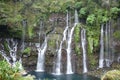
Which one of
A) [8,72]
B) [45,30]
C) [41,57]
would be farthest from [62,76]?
[8,72]

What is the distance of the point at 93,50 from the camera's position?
2856cm

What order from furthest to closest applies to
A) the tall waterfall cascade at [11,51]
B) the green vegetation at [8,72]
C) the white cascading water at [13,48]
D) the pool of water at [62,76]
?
1. the white cascading water at [13,48]
2. the tall waterfall cascade at [11,51]
3. the pool of water at [62,76]
4. the green vegetation at [8,72]

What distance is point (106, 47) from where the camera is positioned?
28.7 metres

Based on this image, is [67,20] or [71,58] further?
[67,20]

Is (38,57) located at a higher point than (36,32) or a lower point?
lower

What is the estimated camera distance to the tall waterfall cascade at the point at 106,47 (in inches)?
1122

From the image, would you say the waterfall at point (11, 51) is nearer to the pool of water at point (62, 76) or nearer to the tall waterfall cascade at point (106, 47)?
the pool of water at point (62, 76)

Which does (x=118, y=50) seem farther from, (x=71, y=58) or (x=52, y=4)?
(x=52, y=4)

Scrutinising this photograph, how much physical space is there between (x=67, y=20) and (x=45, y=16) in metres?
2.34

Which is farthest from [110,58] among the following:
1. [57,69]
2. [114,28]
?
[57,69]

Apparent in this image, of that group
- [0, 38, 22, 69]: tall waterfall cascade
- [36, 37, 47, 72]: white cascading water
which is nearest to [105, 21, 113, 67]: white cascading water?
[36, 37, 47, 72]: white cascading water

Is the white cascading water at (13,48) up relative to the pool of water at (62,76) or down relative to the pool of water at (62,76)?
up

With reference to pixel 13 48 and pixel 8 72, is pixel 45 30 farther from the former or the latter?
pixel 8 72

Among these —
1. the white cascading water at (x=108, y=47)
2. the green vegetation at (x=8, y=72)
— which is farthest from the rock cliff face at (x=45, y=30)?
the green vegetation at (x=8, y=72)
